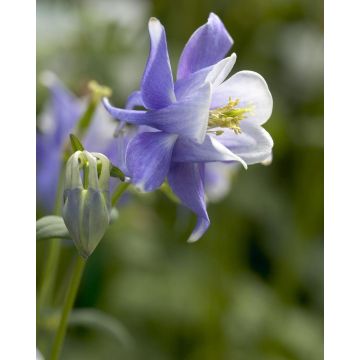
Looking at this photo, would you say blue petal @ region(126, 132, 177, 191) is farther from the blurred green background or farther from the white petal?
the blurred green background

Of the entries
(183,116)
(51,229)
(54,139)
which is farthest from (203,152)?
(54,139)

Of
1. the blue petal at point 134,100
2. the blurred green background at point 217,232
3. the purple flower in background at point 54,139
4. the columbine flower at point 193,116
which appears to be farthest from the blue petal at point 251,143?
the blurred green background at point 217,232

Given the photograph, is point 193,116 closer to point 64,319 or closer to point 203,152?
point 203,152

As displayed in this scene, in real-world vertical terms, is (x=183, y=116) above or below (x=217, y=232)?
above

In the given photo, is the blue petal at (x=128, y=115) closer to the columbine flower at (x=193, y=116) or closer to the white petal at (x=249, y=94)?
the columbine flower at (x=193, y=116)

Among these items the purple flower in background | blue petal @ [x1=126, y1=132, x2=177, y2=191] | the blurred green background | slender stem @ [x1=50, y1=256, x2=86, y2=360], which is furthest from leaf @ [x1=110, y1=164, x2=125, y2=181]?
the blurred green background
